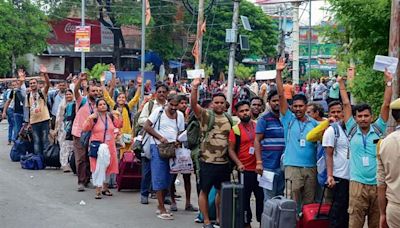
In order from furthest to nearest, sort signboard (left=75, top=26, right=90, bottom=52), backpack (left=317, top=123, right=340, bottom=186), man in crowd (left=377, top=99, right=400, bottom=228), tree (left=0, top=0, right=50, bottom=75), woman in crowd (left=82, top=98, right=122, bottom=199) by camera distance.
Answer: tree (left=0, top=0, right=50, bottom=75) < signboard (left=75, top=26, right=90, bottom=52) < woman in crowd (left=82, top=98, right=122, bottom=199) < backpack (left=317, top=123, right=340, bottom=186) < man in crowd (left=377, top=99, right=400, bottom=228)

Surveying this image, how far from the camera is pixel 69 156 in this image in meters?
14.8

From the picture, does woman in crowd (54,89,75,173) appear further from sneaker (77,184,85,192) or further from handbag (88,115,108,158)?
handbag (88,115,108,158)

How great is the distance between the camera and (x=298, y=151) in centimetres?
841

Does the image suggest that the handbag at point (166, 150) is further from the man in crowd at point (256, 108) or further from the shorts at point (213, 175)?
the man in crowd at point (256, 108)

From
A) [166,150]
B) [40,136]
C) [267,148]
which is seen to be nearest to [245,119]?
[267,148]

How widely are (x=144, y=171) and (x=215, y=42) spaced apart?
161 feet

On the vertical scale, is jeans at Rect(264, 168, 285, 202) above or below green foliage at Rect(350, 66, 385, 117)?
below

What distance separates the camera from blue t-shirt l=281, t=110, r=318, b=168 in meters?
8.41

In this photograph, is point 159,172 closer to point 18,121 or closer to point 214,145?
point 214,145

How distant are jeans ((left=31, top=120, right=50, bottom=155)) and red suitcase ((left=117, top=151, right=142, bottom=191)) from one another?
11.3ft

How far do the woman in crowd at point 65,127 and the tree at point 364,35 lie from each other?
502cm

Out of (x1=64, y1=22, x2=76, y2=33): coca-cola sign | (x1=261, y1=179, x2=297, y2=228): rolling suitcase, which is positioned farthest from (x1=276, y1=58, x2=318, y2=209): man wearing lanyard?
(x1=64, y1=22, x2=76, y2=33): coca-cola sign

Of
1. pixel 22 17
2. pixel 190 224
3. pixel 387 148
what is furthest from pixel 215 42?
pixel 387 148

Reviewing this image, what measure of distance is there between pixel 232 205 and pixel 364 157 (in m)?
2.03
